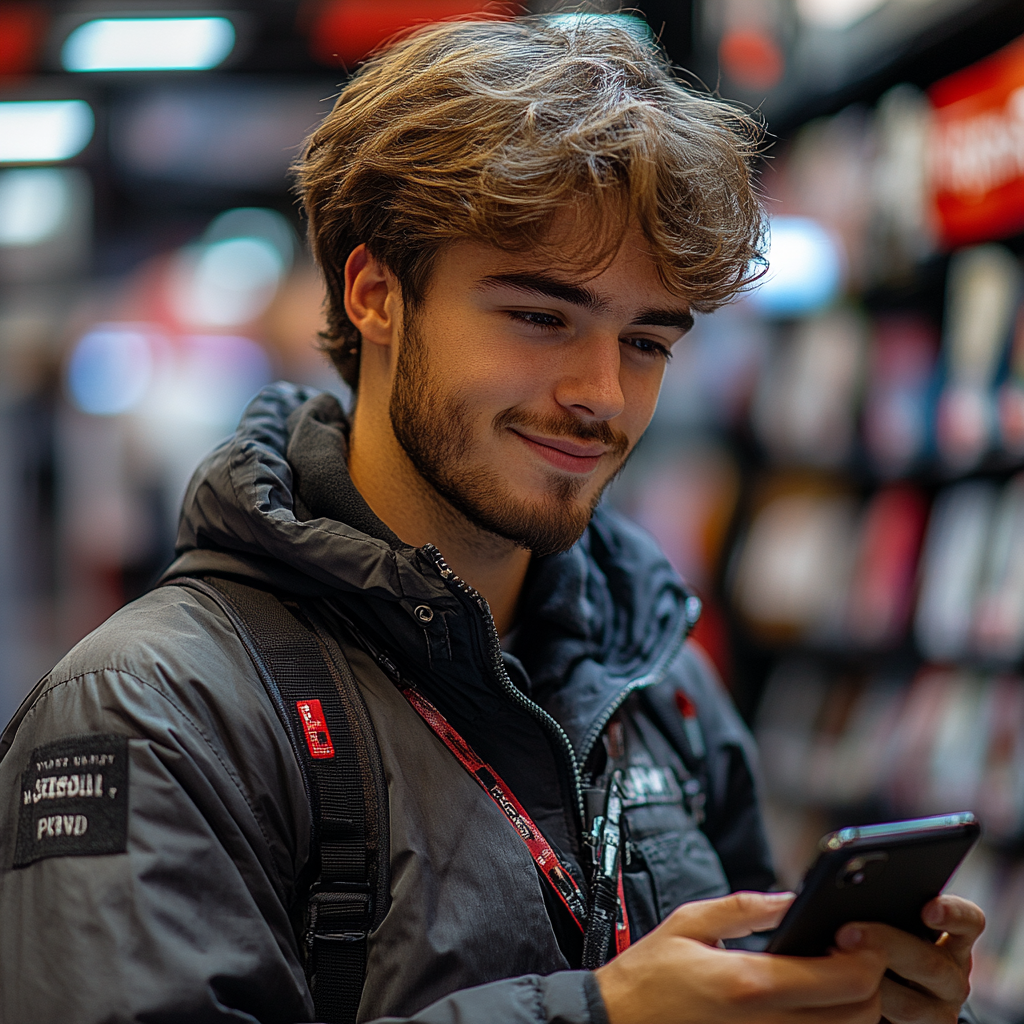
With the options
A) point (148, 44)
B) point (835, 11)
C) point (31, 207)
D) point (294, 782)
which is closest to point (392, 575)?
point (294, 782)

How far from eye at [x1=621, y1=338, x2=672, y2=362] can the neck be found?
305mm

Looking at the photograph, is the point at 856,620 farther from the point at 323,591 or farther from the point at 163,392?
the point at 163,392

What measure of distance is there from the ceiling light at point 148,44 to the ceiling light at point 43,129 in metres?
0.25

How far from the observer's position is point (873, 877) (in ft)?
3.08

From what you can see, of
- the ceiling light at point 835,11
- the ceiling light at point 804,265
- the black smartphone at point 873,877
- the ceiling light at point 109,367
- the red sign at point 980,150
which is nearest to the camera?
the black smartphone at point 873,877

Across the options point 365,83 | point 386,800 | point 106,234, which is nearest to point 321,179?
point 365,83

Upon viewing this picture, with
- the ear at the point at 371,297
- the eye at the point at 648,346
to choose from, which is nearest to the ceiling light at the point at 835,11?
the eye at the point at 648,346

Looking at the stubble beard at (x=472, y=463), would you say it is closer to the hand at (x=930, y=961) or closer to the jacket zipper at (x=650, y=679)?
the jacket zipper at (x=650, y=679)

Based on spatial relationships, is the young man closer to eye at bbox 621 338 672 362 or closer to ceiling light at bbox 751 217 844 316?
eye at bbox 621 338 672 362

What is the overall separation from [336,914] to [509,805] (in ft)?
0.79

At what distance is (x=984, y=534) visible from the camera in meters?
2.68

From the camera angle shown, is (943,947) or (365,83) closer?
(943,947)

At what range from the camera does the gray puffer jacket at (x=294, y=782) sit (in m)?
0.96

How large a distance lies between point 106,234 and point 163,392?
900mm
